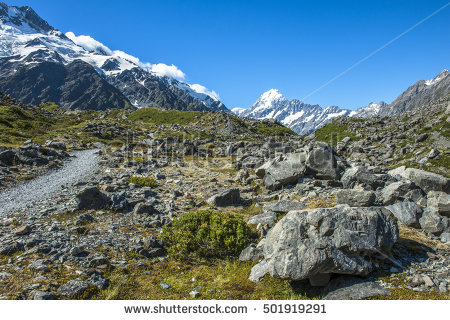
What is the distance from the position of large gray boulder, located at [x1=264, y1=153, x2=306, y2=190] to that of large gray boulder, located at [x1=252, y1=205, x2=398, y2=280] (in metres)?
9.51

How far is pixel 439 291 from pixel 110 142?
2364 inches

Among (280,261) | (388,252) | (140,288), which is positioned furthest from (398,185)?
(140,288)

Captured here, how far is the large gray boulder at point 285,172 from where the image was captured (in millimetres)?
19375

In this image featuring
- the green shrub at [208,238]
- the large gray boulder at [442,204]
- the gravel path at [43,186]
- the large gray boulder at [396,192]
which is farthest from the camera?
the gravel path at [43,186]

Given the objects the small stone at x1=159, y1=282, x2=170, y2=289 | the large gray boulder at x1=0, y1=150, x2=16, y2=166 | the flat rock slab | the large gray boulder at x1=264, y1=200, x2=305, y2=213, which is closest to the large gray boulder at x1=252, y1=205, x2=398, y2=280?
the flat rock slab

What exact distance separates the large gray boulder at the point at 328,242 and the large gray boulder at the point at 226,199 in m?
8.10

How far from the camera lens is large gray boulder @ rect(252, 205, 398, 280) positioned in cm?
827

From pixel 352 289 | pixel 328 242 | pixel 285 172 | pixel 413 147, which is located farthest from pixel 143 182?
pixel 413 147

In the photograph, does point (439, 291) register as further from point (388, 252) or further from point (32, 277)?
point (32, 277)

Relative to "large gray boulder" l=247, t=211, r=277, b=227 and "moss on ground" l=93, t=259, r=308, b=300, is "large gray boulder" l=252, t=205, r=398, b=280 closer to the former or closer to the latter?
"moss on ground" l=93, t=259, r=308, b=300

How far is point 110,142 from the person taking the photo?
5694 centimetres

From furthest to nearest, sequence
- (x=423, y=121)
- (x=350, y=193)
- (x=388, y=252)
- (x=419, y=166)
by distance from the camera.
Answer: (x=423, y=121)
(x=419, y=166)
(x=350, y=193)
(x=388, y=252)

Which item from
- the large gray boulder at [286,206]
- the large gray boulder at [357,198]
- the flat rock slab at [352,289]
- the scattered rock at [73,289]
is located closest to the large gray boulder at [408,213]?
the large gray boulder at [357,198]

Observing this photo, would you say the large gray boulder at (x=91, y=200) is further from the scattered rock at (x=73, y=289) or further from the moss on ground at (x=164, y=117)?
the moss on ground at (x=164, y=117)
